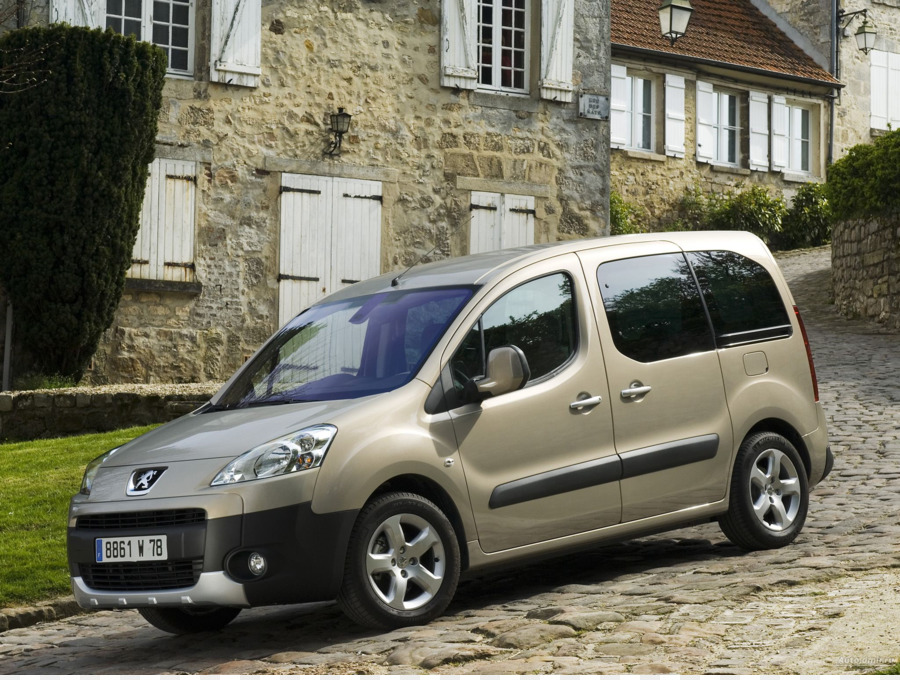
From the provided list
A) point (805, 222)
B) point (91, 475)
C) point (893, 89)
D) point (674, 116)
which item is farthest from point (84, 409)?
point (893, 89)

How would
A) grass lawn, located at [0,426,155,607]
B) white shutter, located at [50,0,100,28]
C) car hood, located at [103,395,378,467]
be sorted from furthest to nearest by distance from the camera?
white shutter, located at [50,0,100,28] → grass lawn, located at [0,426,155,607] → car hood, located at [103,395,378,467]

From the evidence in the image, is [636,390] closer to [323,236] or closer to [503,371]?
[503,371]

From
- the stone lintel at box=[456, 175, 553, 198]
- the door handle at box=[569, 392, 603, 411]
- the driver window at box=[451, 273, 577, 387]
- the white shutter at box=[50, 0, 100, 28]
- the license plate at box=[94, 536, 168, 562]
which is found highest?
the white shutter at box=[50, 0, 100, 28]

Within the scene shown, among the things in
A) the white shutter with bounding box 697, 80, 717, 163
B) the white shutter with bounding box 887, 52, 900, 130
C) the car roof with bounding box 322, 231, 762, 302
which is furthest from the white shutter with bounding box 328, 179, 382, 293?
the white shutter with bounding box 887, 52, 900, 130

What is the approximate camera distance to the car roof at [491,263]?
23.1 ft

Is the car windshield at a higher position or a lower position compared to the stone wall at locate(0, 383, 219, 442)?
higher

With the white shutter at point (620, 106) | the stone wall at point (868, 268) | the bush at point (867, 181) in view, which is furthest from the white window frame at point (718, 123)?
the bush at point (867, 181)

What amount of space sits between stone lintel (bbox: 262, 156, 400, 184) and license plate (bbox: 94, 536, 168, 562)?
38.7ft

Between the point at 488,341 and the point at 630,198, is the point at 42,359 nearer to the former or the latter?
the point at 488,341

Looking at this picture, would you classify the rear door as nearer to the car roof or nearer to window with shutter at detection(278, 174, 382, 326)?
the car roof

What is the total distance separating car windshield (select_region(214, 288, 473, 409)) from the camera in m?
6.64

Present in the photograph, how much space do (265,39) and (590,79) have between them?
16.2 feet

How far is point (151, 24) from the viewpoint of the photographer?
17.1 metres

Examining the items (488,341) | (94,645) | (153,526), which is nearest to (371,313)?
(488,341)
